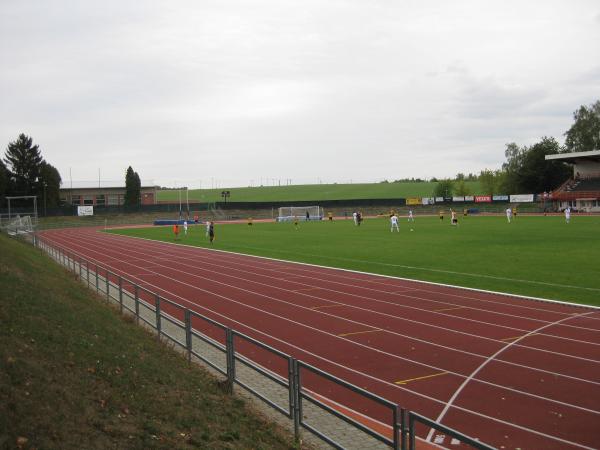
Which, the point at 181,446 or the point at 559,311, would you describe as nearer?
the point at 181,446

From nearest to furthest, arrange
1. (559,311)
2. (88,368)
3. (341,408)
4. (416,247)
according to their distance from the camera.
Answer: (88,368)
(341,408)
(559,311)
(416,247)

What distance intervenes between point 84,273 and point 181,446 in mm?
19870

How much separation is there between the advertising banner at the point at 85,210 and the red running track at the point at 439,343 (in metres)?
60.7

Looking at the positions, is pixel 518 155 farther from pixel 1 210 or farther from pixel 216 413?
pixel 216 413

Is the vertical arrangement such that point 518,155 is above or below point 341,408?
above

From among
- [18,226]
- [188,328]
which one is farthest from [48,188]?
[188,328]

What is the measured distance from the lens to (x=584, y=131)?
97312 mm

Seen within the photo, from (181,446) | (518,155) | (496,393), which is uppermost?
(518,155)

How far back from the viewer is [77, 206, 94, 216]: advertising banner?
78375 millimetres

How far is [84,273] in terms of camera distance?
24.2 m

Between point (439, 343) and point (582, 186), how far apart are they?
75.4 metres

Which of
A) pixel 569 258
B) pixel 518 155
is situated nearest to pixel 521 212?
pixel 518 155

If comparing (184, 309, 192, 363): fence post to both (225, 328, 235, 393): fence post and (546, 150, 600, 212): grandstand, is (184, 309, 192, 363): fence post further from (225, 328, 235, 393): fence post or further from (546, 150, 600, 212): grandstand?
(546, 150, 600, 212): grandstand

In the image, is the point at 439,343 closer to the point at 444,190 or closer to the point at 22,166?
the point at 22,166
